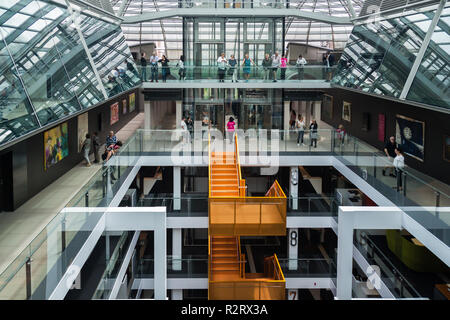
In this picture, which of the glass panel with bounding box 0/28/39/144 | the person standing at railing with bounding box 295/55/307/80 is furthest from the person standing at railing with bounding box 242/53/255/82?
the glass panel with bounding box 0/28/39/144

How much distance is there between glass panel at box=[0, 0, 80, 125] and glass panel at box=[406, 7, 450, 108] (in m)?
12.1

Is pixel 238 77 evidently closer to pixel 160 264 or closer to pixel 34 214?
pixel 160 264

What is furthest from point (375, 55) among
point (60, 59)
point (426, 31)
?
point (60, 59)

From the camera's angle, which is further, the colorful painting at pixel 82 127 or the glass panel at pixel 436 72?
the colorful painting at pixel 82 127

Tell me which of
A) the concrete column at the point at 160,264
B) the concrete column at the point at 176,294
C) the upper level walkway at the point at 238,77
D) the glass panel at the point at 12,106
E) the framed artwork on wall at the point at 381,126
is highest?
the upper level walkway at the point at 238,77

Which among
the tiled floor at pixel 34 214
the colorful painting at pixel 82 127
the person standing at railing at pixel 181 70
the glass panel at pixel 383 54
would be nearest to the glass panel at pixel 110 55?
the colorful painting at pixel 82 127

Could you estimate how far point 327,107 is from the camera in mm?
41000

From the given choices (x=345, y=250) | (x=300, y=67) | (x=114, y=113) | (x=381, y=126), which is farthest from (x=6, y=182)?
(x=300, y=67)

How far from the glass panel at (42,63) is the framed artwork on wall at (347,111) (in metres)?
20.4

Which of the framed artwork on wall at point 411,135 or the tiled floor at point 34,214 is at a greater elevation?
the framed artwork on wall at point 411,135

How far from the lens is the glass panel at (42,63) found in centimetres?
1311

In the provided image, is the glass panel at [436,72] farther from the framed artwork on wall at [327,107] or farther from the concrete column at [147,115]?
the framed artwork on wall at [327,107]

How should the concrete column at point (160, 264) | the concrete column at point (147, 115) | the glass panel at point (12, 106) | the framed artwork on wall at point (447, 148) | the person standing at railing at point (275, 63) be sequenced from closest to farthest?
1. the glass panel at point (12, 106)
2. the concrete column at point (160, 264)
3. the framed artwork on wall at point (447, 148)
4. the person standing at railing at point (275, 63)
5. the concrete column at point (147, 115)

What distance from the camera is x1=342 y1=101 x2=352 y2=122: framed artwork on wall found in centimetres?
3286
